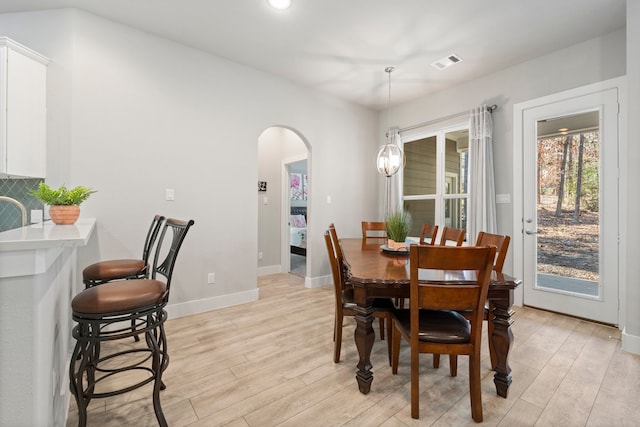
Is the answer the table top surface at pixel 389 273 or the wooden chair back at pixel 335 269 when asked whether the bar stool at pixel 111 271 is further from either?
the table top surface at pixel 389 273

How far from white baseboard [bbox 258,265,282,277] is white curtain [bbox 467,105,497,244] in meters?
3.06

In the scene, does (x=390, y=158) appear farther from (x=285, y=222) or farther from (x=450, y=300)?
(x=285, y=222)

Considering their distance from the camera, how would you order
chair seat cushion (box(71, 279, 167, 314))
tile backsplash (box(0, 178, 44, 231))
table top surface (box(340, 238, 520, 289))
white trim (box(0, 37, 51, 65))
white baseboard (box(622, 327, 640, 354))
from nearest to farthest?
1. chair seat cushion (box(71, 279, 167, 314))
2. table top surface (box(340, 238, 520, 289))
3. white trim (box(0, 37, 51, 65))
4. white baseboard (box(622, 327, 640, 354))
5. tile backsplash (box(0, 178, 44, 231))

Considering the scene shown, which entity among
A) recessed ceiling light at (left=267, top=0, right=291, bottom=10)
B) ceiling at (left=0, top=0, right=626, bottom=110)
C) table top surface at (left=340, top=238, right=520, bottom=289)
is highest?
ceiling at (left=0, top=0, right=626, bottom=110)

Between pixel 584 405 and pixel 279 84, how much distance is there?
4.01m

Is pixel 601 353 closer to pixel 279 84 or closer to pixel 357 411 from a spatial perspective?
pixel 357 411

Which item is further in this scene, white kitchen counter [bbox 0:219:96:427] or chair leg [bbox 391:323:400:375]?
chair leg [bbox 391:323:400:375]

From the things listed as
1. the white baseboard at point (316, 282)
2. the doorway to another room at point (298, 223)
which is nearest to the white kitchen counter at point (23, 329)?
the white baseboard at point (316, 282)

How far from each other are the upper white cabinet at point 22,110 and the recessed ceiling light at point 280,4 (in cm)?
194

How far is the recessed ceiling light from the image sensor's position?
2.33 m

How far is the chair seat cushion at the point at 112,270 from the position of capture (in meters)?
1.89

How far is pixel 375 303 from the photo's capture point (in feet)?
6.35

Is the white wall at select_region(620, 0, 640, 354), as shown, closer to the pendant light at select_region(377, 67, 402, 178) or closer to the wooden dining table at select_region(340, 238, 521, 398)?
the wooden dining table at select_region(340, 238, 521, 398)

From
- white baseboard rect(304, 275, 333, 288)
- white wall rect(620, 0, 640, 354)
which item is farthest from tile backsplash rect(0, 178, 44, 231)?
white wall rect(620, 0, 640, 354)
